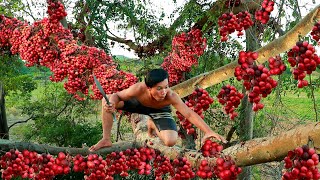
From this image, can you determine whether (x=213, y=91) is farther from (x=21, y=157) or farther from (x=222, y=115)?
(x=21, y=157)

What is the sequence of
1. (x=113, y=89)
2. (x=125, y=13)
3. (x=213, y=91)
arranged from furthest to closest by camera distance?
(x=213, y=91) < (x=125, y=13) < (x=113, y=89)

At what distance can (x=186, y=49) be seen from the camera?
6.61 metres

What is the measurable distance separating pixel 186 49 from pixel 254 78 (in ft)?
13.9

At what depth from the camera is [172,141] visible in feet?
13.9

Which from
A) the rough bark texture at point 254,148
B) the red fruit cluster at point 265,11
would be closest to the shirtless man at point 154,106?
the rough bark texture at point 254,148

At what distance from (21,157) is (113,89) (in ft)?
6.89

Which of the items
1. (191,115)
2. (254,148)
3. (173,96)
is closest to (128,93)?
(173,96)

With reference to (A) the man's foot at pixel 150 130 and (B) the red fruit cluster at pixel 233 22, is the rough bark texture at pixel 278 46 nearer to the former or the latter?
(B) the red fruit cluster at pixel 233 22

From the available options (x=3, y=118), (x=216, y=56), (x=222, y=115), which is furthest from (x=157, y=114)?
(x=3, y=118)

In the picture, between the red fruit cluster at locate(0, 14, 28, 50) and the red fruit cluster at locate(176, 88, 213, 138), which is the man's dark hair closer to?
the red fruit cluster at locate(176, 88, 213, 138)

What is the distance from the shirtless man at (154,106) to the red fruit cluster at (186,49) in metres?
1.96

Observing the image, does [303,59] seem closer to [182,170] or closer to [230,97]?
[230,97]

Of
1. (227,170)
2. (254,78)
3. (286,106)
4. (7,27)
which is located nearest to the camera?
(254,78)

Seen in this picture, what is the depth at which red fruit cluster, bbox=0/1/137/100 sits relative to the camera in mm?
5434
